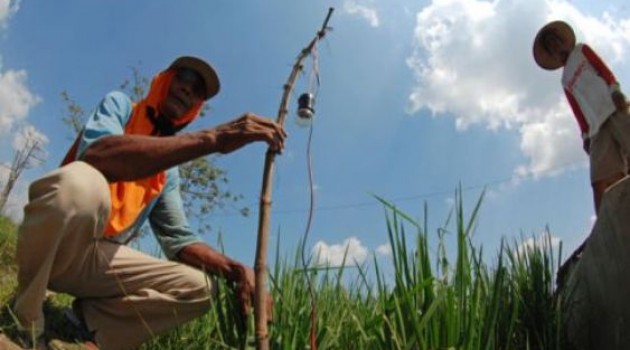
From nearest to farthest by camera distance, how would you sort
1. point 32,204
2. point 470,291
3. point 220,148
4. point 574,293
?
point 470,291 < point 220,148 < point 32,204 < point 574,293

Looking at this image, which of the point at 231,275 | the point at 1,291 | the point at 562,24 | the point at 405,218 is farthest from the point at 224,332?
the point at 562,24

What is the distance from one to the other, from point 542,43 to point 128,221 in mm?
2810

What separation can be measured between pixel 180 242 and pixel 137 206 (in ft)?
1.08

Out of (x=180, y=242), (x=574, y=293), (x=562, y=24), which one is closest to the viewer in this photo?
(x=574, y=293)

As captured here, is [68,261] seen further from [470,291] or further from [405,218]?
[470,291]

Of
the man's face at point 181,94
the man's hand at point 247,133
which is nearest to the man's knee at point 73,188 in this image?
the man's hand at point 247,133

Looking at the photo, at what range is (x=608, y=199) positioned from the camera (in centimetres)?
232

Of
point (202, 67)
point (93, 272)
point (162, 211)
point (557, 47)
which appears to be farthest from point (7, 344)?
point (557, 47)

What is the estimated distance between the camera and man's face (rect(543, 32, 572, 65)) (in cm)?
395

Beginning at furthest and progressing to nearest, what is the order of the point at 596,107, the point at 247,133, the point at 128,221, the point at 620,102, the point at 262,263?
the point at 596,107
the point at 620,102
the point at 128,221
the point at 247,133
the point at 262,263

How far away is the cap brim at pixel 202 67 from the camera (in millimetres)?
3000

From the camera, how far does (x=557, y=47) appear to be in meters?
3.99

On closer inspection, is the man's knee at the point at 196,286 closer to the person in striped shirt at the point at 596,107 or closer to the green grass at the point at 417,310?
the green grass at the point at 417,310

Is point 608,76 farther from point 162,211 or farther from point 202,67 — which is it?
point 162,211
